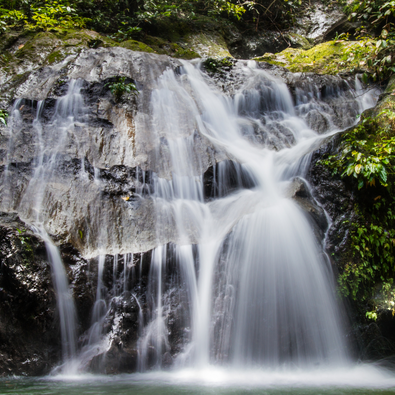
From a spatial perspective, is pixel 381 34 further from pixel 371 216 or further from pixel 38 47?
pixel 38 47

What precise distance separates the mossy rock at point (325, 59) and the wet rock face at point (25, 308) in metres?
7.66

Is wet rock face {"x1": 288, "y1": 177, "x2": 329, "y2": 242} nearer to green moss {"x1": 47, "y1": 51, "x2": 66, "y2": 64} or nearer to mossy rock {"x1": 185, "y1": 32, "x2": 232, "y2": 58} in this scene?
green moss {"x1": 47, "y1": 51, "x2": 66, "y2": 64}

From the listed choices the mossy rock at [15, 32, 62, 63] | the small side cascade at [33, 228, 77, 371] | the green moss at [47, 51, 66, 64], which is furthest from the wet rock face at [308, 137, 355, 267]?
the mossy rock at [15, 32, 62, 63]

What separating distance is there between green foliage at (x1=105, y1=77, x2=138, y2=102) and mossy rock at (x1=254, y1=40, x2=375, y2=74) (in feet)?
14.5

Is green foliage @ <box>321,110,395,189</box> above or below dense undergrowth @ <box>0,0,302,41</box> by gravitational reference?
below

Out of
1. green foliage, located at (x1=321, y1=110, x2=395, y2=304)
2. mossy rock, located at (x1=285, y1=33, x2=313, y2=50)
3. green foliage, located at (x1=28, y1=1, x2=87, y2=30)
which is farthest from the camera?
mossy rock, located at (x1=285, y1=33, x2=313, y2=50)

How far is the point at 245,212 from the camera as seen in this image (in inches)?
176

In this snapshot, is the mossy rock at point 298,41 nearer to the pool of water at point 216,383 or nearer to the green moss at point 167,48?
the green moss at point 167,48

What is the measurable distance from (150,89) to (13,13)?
15.4 ft

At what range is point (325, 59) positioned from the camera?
816 cm

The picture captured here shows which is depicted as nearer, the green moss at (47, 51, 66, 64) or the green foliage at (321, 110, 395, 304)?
the green foliage at (321, 110, 395, 304)

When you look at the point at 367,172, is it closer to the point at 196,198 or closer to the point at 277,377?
the point at 196,198

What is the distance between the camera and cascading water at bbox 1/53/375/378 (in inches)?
142

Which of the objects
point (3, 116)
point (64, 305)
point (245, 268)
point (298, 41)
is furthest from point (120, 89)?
point (298, 41)
